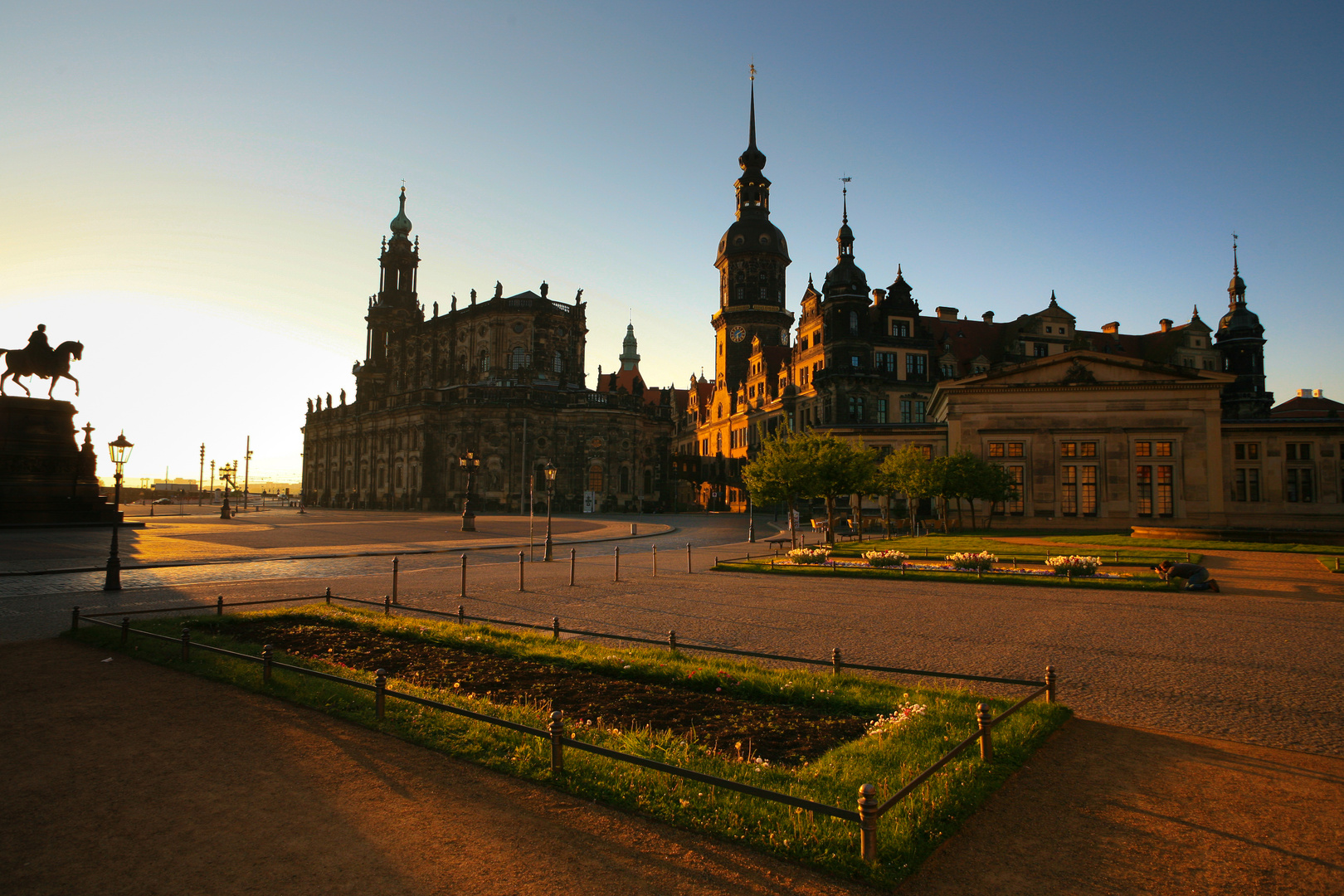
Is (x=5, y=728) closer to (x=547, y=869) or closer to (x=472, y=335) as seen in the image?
A: (x=547, y=869)

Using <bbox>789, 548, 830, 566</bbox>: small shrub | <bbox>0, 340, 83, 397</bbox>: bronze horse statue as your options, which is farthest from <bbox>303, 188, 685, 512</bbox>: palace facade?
<bbox>789, 548, 830, 566</bbox>: small shrub

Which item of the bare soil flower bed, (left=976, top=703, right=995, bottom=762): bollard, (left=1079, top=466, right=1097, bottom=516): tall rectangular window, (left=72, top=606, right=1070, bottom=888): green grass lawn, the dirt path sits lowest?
the bare soil flower bed

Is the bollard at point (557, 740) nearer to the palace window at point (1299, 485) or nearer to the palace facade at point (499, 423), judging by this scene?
the palace window at point (1299, 485)

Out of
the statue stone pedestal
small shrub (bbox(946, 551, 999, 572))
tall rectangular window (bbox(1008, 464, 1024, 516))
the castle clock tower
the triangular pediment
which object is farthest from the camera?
the castle clock tower

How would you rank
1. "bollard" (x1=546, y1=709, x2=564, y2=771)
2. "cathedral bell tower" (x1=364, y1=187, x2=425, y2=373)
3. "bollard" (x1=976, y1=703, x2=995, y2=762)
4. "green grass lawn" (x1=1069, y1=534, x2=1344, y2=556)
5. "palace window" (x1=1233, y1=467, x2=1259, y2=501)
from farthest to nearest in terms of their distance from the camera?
"cathedral bell tower" (x1=364, y1=187, x2=425, y2=373) → "palace window" (x1=1233, y1=467, x2=1259, y2=501) → "green grass lawn" (x1=1069, y1=534, x2=1344, y2=556) → "bollard" (x1=976, y1=703, x2=995, y2=762) → "bollard" (x1=546, y1=709, x2=564, y2=771)

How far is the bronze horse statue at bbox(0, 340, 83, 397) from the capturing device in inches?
1535

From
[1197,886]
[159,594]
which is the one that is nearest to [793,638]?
[1197,886]

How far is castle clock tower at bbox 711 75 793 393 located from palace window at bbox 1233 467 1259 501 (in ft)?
148

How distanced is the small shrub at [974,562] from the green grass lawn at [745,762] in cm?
1226

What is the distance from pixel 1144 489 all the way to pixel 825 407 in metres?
23.3

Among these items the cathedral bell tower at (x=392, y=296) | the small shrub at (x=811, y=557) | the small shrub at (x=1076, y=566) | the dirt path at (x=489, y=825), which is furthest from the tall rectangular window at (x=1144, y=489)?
the cathedral bell tower at (x=392, y=296)

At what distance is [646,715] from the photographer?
318 inches

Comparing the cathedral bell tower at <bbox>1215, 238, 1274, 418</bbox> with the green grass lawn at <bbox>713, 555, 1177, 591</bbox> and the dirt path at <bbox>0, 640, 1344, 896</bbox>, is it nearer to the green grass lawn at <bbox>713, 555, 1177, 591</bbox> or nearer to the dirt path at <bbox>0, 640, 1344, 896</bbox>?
the green grass lawn at <bbox>713, 555, 1177, 591</bbox>

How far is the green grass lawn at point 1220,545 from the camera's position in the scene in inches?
1099
